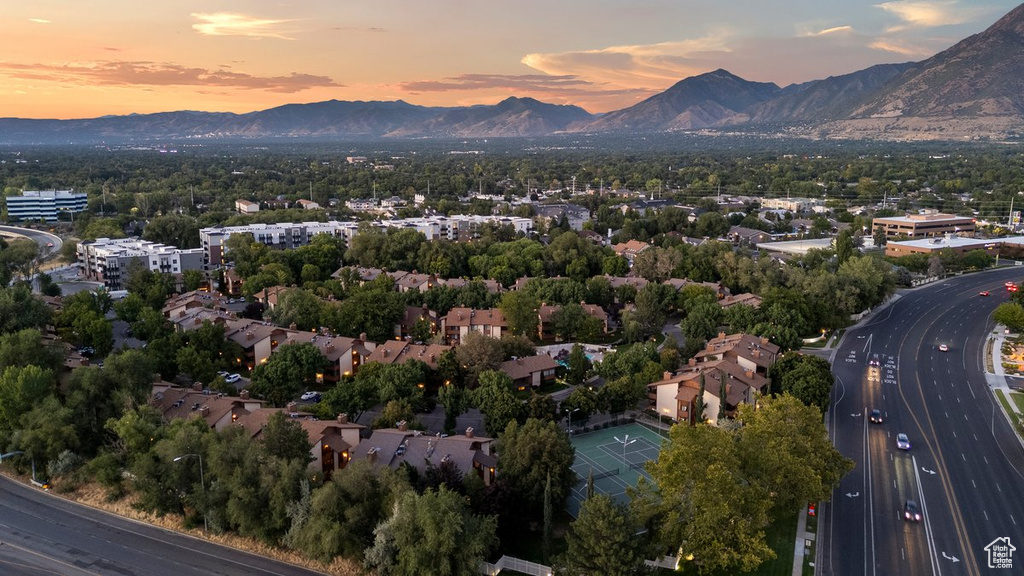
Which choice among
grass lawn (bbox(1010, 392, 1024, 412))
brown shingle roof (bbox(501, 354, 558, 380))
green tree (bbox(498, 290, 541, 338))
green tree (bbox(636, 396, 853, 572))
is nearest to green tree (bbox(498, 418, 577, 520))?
green tree (bbox(636, 396, 853, 572))

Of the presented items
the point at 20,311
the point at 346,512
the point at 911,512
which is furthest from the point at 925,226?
the point at 20,311

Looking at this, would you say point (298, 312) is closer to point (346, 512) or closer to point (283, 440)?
point (283, 440)

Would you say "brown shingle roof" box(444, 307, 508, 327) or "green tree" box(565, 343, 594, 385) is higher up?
"brown shingle roof" box(444, 307, 508, 327)

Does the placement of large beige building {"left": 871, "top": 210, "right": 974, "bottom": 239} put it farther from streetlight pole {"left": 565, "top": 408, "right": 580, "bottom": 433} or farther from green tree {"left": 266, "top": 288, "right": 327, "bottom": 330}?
green tree {"left": 266, "top": 288, "right": 327, "bottom": 330}

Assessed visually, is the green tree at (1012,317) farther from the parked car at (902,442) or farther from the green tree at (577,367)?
the green tree at (577,367)

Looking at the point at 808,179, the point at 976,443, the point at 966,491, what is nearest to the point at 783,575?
the point at 966,491

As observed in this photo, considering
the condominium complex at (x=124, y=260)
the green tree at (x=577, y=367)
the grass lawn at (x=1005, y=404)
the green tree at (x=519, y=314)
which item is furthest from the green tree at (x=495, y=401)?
the condominium complex at (x=124, y=260)
